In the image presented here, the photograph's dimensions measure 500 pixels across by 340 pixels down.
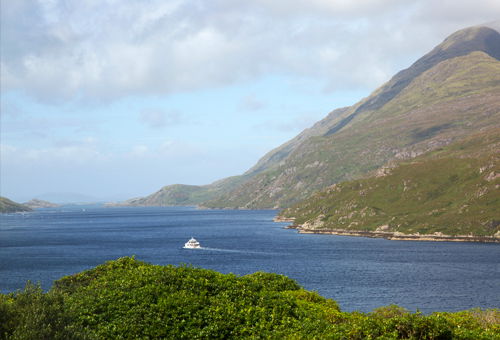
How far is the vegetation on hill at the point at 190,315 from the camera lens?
32531mm

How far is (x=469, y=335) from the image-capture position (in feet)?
120

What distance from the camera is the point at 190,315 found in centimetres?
4138

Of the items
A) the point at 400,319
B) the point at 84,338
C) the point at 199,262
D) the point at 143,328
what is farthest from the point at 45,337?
the point at 199,262

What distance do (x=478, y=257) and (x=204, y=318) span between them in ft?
564

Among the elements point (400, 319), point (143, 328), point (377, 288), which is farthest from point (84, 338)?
point (377, 288)

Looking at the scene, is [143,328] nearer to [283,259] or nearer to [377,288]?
[377,288]

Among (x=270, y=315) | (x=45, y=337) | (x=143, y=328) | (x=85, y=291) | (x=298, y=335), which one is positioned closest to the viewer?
(x=45, y=337)

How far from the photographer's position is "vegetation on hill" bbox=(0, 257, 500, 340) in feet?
107

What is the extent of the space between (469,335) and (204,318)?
20.7 metres

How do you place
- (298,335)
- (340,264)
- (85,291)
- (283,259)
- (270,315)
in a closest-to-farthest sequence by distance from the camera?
(298,335) < (270,315) < (85,291) < (340,264) < (283,259)

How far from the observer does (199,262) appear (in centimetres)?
17638

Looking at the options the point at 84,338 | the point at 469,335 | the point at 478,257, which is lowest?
the point at 478,257

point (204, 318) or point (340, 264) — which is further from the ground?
point (204, 318)

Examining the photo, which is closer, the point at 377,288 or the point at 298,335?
the point at 298,335
